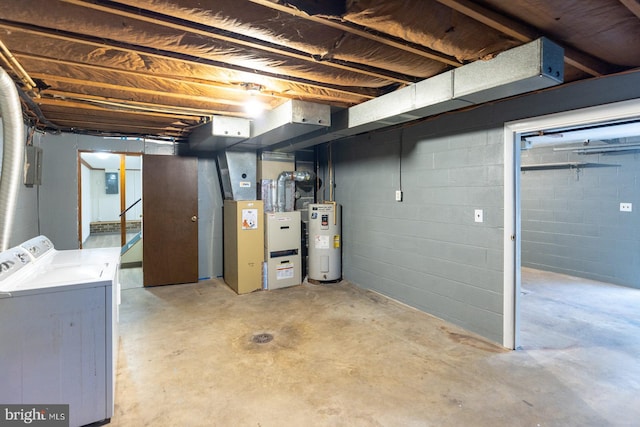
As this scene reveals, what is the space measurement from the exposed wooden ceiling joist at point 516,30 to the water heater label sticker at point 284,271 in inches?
142

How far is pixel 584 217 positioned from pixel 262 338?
506 cm

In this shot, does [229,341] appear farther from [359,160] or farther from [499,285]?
[359,160]

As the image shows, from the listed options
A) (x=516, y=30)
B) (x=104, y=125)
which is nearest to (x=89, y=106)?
(x=104, y=125)

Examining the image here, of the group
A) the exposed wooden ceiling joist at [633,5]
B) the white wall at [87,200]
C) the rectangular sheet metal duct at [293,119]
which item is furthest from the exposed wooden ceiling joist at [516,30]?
the white wall at [87,200]

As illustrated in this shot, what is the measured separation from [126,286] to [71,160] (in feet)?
6.07

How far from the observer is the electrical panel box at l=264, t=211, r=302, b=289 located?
14.6ft

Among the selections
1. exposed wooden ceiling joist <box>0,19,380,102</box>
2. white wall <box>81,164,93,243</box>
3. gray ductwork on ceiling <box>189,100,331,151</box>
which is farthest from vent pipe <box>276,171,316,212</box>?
white wall <box>81,164,93,243</box>

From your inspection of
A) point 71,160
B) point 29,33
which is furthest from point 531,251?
point 71,160

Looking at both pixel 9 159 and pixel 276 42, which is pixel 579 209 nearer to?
pixel 276 42

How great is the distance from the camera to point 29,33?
5.60 ft

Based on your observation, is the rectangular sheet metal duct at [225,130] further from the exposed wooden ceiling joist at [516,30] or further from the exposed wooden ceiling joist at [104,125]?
the exposed wooden ceiling joist at [516,30]

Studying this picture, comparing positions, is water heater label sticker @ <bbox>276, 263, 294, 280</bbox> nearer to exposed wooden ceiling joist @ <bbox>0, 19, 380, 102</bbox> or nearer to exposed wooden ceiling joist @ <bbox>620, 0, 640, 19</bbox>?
exposed wooden ceiling joist @ <bbox>0, 19, 380, 102</bbox>

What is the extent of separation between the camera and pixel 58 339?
1.75 m

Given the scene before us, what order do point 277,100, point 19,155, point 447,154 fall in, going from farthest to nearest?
point 447,154 < point 277,100 < point 19,155
